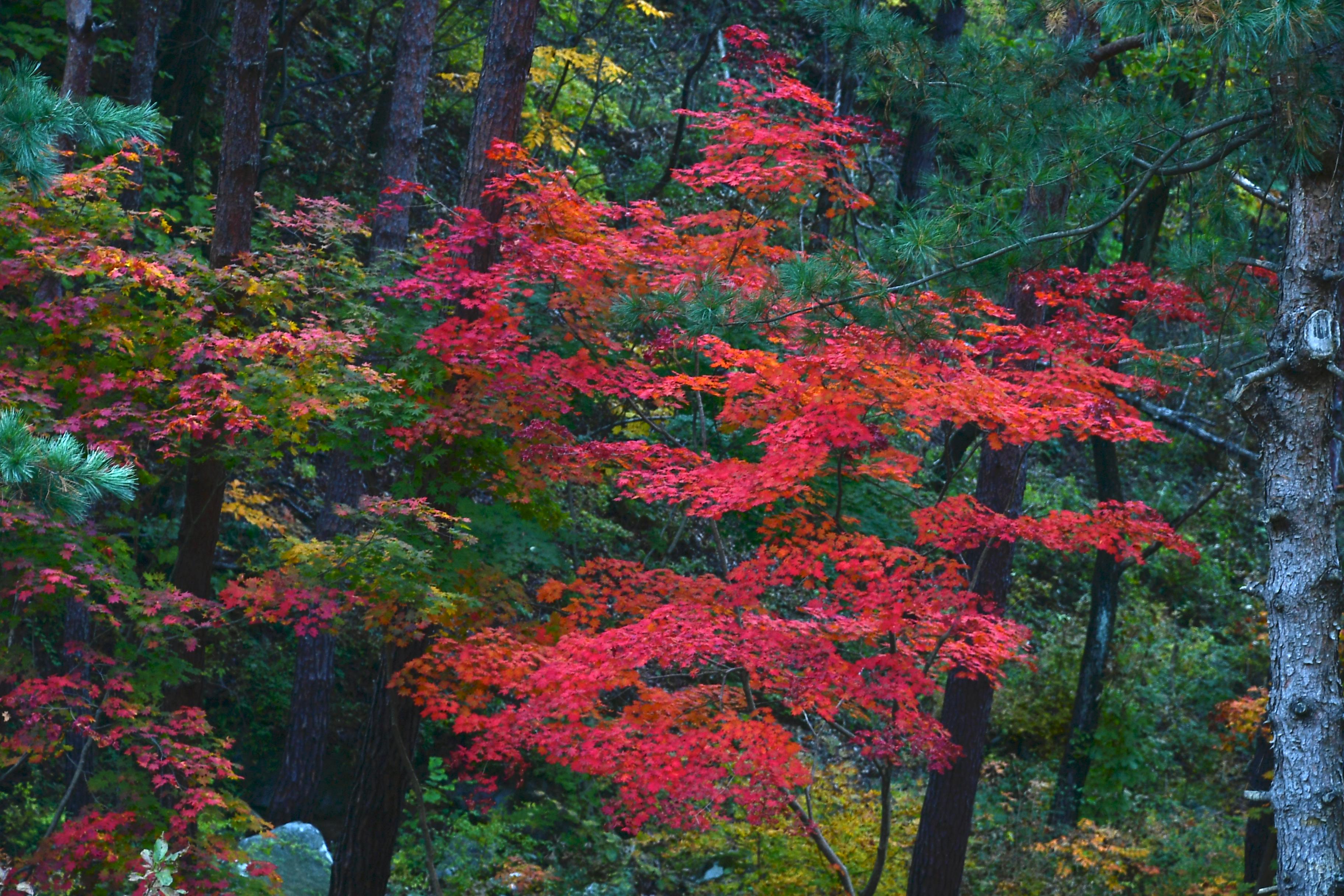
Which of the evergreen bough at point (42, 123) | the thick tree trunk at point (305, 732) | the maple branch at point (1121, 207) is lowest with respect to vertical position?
the thick tree trunk at point (305, 732)

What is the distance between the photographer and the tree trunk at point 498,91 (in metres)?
7.81

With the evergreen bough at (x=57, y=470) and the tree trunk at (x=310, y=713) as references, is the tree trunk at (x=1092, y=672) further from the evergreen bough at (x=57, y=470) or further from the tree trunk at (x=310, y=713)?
the evergreen bough at (x=57, y=470)

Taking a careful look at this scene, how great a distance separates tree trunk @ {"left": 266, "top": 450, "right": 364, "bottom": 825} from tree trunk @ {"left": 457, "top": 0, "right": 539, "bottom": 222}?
11.0 ft

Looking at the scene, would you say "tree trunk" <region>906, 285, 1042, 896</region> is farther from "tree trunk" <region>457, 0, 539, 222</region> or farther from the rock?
the rock

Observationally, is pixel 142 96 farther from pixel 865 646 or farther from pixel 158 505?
pixel 865 646

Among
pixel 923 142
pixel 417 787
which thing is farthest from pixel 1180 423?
pixel 417 787

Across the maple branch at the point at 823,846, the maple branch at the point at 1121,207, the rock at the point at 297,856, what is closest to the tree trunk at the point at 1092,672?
the maple branch at the point at 823,846

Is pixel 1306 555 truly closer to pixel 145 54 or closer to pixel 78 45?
pixel 78 45

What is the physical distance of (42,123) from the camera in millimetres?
4121

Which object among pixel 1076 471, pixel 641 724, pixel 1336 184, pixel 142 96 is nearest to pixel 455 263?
pixel 641 724

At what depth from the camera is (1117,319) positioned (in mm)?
7516

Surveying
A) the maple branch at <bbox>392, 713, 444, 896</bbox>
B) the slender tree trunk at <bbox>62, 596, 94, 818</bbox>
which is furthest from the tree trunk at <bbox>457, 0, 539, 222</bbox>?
the slender tree trunk at <bbox>62, 596, 94, 818</bbox>

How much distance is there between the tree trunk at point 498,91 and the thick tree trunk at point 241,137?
1.50m

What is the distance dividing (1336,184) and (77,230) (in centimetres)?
665
